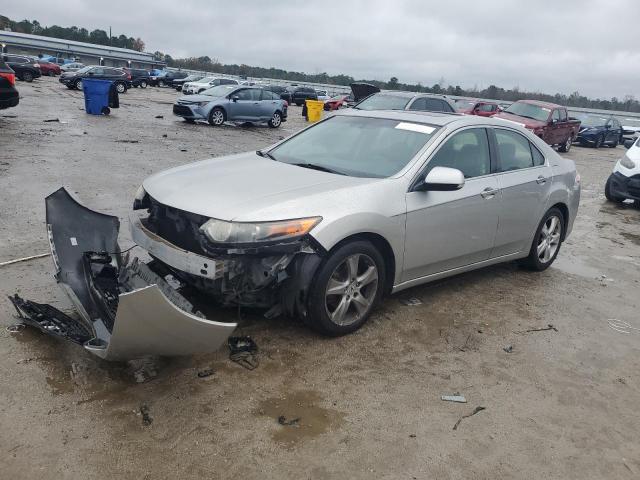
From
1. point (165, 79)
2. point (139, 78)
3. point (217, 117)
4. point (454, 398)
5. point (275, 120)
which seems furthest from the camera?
point (165, 79)

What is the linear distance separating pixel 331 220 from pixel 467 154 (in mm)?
1756

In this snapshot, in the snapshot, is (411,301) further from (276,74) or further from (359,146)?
(276,74)

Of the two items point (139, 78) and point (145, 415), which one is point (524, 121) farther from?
point (139, 78)

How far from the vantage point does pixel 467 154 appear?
4785 mm

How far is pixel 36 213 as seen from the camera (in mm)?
6434

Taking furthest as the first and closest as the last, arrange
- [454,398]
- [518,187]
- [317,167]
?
1. [518,187]
2. [317,167]
3. [454,398]

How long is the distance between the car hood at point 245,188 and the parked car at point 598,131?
2435 cm

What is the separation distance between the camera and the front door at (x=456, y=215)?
167 inches

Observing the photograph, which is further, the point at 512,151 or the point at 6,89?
the point at 6,89

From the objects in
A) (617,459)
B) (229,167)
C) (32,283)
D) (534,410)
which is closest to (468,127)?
(229,167)

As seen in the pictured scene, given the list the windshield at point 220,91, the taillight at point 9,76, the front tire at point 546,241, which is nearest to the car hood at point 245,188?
the front tire at point 546,241

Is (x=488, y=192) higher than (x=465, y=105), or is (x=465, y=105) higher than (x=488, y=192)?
(x=488, y=192)

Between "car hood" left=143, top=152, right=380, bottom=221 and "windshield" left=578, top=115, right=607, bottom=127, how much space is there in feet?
85.4

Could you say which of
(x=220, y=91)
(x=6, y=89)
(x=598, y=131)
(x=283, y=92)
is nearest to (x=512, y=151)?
(x=6, y=89)
